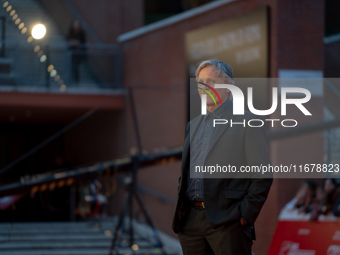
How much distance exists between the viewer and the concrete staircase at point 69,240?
9664 mm

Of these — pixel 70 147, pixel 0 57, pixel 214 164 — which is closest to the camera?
pixel 214 164

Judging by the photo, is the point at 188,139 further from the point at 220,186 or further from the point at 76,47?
the point at 76,47

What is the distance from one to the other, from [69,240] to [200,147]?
328 inches

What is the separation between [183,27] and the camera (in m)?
11.2

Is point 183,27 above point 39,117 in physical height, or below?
above

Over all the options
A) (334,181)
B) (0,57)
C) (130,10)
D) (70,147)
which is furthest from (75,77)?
(334,181)

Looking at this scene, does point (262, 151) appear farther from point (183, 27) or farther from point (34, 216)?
point (34, 216)

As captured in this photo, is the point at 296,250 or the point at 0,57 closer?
the point at 296,250

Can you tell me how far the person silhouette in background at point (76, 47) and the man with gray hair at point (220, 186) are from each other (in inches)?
409

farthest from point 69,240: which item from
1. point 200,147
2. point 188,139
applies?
point 200,147

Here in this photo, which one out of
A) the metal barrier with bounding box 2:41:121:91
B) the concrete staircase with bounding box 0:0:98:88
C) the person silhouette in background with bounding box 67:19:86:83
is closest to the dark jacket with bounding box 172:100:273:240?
the concrete staircase with bounding box 0:0:98:88

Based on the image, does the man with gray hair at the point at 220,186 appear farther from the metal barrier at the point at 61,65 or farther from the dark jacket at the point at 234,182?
the metal barrier at the point at 61,65

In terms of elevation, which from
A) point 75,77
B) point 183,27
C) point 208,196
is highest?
point 183,27

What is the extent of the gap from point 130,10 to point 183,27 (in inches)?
167
